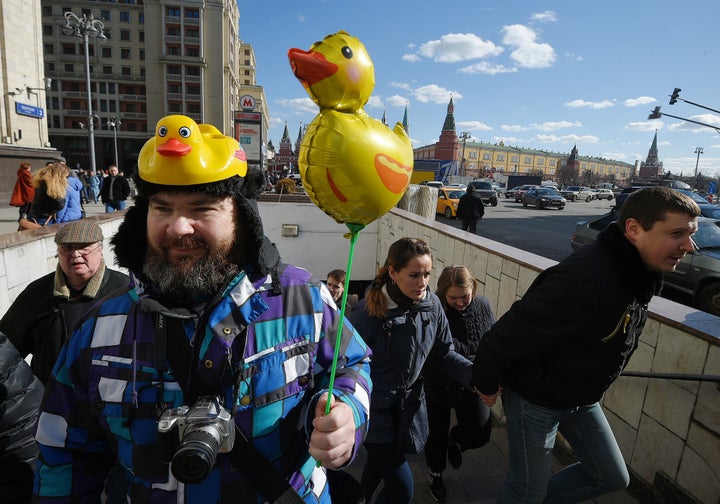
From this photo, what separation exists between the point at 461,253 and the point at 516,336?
10.2 ft

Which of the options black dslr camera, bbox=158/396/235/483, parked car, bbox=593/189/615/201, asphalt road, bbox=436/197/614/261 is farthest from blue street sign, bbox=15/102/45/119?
parked car, bbox=593/189/615/201

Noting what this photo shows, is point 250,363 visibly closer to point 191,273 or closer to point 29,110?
point 191,273

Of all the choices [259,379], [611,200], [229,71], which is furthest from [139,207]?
[229,71]

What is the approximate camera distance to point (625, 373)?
250cm

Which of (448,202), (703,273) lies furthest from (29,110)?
(703,273)

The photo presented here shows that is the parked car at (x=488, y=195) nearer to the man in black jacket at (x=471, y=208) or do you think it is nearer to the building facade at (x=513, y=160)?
the man in black jacket at (x=471, y=208)

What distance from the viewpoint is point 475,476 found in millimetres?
3145

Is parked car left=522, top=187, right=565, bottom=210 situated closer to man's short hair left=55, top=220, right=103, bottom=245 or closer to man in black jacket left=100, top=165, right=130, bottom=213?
man in black jacket left=100, top=165, right=130, bottom=213

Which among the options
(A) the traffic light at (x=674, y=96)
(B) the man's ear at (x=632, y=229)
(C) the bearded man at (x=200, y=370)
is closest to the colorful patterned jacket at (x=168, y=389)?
(C) the bearded man at (x=200, y=370)

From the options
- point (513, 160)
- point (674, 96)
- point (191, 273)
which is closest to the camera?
point (191, 273)

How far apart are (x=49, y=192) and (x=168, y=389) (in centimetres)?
582

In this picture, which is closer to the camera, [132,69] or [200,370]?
[200,370]

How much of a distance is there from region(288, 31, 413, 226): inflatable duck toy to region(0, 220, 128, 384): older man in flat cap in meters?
2.05

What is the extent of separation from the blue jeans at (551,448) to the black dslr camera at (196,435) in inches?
58.2
